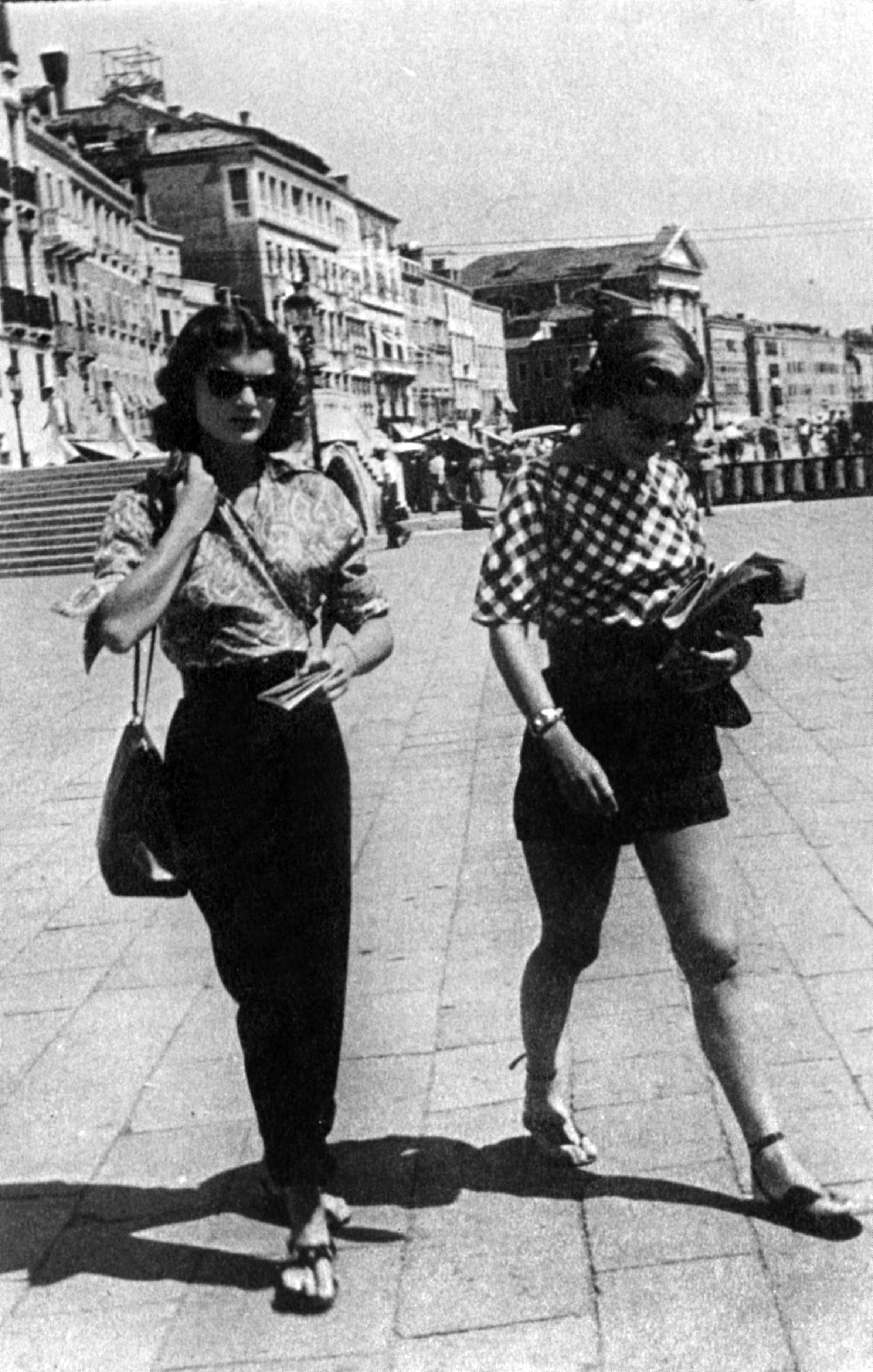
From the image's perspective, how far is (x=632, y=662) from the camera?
3.57 m

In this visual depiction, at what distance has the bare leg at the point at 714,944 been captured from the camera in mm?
3619

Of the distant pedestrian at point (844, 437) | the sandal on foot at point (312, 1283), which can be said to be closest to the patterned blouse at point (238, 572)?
the sandal on foot at point (312, 1283)

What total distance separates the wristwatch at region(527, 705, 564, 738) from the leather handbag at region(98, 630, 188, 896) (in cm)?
67

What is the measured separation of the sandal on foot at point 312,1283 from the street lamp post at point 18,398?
1896 inches

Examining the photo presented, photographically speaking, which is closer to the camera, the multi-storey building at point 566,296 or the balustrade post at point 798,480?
the multi-storey building at point 566,296

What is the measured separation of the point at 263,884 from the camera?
3490mm

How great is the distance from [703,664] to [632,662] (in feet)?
0.41

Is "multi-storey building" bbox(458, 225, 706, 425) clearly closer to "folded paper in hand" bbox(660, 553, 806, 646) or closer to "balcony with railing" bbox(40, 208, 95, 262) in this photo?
"folded paper in hand" bbox(660, 553, 806, 646)

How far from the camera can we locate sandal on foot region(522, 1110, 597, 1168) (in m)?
3.85

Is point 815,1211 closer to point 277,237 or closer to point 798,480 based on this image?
point 277,237

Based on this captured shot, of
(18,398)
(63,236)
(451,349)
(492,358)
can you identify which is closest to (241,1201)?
(18,398)

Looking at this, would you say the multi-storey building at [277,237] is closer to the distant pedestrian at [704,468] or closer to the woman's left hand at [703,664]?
the distant pedestrian at [704,468]

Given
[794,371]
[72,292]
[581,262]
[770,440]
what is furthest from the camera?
[794,371]

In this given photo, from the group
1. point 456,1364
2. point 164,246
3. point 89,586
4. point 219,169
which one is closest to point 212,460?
point 89,586
